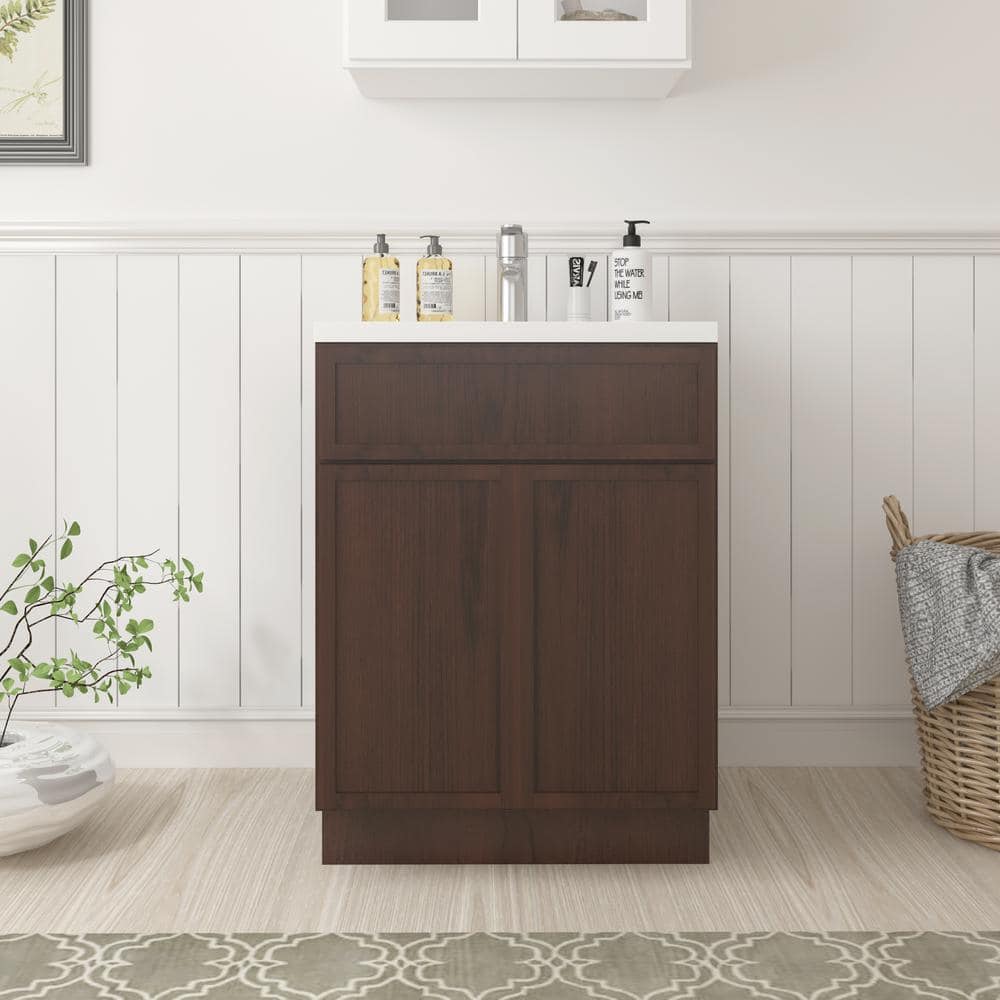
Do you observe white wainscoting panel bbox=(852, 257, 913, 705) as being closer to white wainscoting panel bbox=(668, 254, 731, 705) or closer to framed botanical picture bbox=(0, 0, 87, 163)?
white wainscoting panel bbox=(668, 254, 731, 705)

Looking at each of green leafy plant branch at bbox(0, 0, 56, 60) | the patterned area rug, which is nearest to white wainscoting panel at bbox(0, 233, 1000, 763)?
green leafy plant branch at bbox(0, 0, 56, 60)

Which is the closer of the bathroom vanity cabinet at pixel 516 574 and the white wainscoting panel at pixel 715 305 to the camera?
the bathroom vanity cabinet at pixel 516 574

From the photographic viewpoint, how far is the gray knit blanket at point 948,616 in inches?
59.1

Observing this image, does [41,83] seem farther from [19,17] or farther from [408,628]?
[408,628]

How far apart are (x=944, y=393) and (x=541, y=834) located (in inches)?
45.5

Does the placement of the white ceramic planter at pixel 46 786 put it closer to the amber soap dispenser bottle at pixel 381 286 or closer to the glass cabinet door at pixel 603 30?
the amber soap dispenser bottle at pixel 381 286

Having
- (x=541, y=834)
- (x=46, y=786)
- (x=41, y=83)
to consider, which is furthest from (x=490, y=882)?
(x=41, y=83)

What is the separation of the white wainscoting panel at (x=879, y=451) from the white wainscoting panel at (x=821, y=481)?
0.02 meters

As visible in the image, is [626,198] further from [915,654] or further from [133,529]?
[133,529]

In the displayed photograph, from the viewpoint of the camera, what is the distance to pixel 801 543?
2.01 meters

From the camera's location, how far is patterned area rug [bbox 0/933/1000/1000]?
45.5 inches

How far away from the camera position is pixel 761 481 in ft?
6.58

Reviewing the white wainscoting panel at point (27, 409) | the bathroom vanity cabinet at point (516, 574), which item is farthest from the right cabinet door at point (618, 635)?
the white wainscoting panel at point (27, 409)

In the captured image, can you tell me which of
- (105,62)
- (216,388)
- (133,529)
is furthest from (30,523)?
(105,62)
